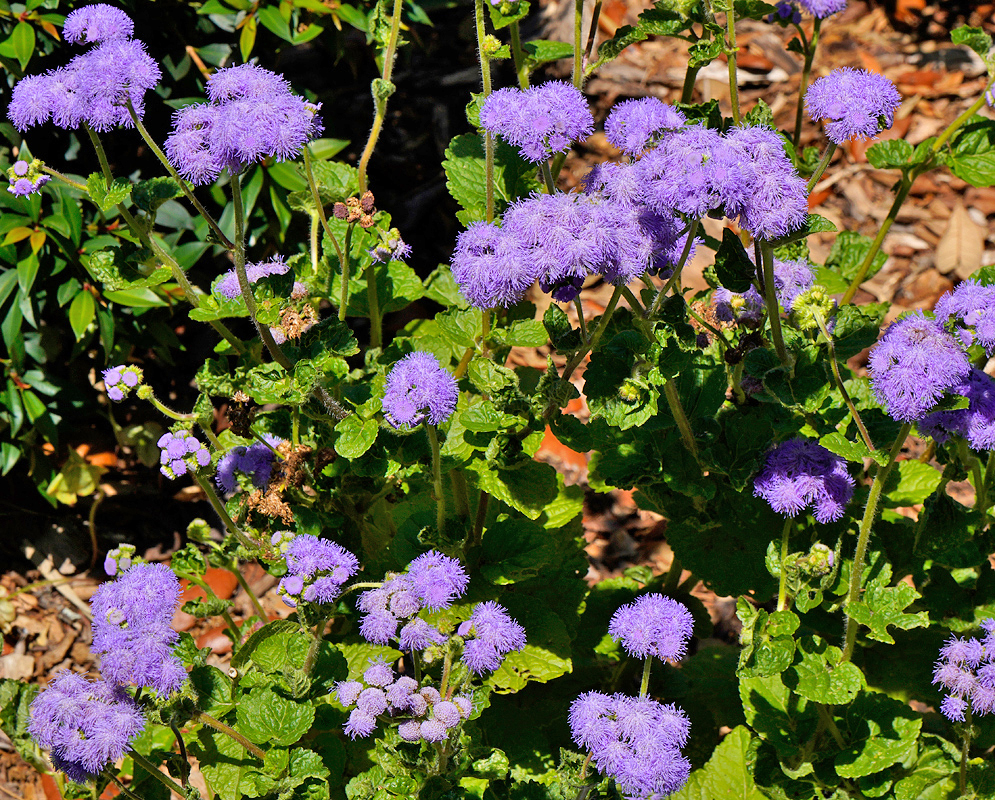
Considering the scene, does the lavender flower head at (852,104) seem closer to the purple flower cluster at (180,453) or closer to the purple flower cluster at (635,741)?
the purple flower cluster at (635,741)

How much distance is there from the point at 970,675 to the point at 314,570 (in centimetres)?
168

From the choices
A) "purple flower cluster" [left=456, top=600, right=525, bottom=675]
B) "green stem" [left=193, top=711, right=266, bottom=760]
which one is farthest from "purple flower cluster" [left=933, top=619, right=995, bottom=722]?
"green stem" [left=193, top=711, right=266, bottom=760]

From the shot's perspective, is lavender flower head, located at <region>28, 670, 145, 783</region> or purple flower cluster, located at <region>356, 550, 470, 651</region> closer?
lavender flower head, located at <region>28, 670, 145, 783</region>

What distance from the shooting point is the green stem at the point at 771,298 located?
220cm

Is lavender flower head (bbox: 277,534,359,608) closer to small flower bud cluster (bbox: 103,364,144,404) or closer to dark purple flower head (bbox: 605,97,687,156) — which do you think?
small flower bud cluster (bbox: 103,364,144,404)

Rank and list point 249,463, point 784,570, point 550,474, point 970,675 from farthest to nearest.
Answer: point 249,463
point 550,474
point 784,570
point 970,675

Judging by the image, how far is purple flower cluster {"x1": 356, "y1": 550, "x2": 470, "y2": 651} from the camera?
2170mm

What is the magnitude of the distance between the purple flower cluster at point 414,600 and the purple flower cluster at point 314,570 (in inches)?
4.8

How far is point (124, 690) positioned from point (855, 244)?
294 centimetres

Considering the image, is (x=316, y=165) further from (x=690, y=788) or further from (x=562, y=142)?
(x=690, y=788)

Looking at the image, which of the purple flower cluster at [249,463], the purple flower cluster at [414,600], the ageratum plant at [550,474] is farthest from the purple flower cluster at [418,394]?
the purple flower cluster at [249,463]

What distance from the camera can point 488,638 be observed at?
2.20 meters

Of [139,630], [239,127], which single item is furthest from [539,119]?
[139,630]

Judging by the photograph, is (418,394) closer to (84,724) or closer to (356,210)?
(356,210)
